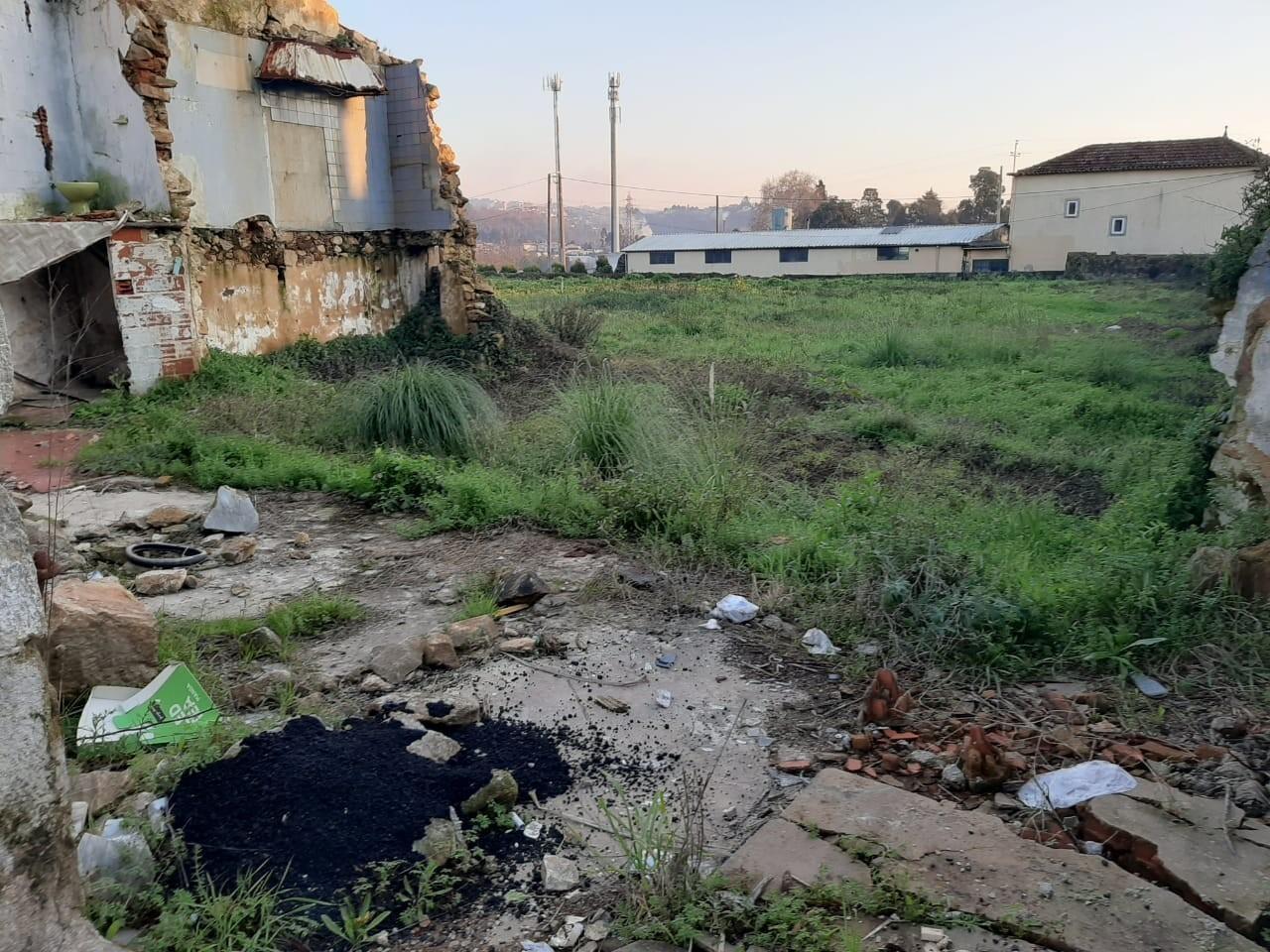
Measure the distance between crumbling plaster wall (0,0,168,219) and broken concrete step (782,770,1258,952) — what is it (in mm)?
10637

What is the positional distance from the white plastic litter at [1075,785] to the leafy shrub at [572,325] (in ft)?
41.9

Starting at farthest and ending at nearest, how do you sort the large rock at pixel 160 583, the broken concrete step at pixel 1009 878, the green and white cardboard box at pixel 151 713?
the large rock at pixel 160 583 < the green and white cardboard box at pixel 151 713 < the broken concrete step at pixel 1009 878

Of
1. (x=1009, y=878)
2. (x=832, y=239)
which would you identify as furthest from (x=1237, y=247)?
(x=832, y=239)

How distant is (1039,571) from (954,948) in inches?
111

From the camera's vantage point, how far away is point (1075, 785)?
2924mm

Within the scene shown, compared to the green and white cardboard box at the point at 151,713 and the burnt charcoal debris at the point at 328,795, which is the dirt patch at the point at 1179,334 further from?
the green and white cardboard box at the point at 151,713

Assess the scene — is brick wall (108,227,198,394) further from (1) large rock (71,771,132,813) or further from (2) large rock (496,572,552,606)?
(1) large rock (71,771,132,813)

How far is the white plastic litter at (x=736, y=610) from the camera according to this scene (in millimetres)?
4473


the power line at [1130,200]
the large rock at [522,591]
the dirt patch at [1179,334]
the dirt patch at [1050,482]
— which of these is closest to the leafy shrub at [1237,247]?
the dirt patch at [1179,334]

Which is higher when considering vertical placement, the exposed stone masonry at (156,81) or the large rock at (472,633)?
the exposed stone masonry at (156,81)

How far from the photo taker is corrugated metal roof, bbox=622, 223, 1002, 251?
137 feet

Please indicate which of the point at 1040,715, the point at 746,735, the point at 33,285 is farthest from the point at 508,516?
the point at 33,285

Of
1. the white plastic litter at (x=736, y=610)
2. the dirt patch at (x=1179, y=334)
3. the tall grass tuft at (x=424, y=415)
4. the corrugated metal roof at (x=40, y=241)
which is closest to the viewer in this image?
the white plastic litter at (x=736, y=610)

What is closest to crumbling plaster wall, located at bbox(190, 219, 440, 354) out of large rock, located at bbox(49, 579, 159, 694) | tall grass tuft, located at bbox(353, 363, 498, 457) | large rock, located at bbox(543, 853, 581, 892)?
tall grass tuft, located at bbox(353, 363, 498, 457)
